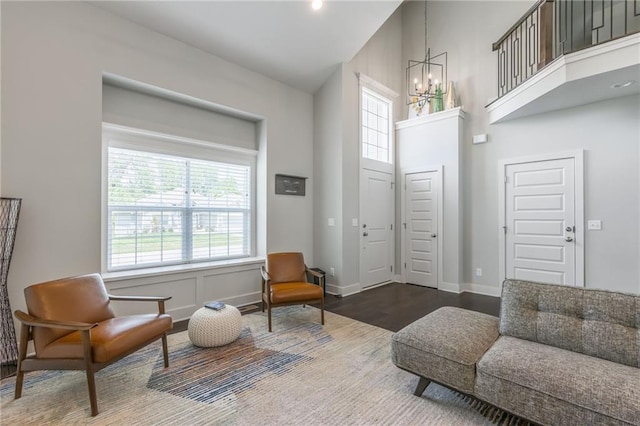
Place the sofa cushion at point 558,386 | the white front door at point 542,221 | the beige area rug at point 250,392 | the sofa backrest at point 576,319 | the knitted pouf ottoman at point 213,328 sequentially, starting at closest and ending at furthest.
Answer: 1. the sofa cushion at point 558,386
2. the sofa backrest at point 576,319
3. the beige area rug at point 250,392
4. the knitted pouf ottoman at point 213,328
5. the white front door at point 542,221

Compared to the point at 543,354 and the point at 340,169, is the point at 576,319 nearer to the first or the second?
the point at 543,354

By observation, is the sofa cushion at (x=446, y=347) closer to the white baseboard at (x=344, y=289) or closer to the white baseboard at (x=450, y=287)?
the white baseboard at (x=344, y=289)

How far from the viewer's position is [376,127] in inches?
213

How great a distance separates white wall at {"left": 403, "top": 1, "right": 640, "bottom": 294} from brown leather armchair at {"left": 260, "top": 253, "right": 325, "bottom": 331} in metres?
2.97

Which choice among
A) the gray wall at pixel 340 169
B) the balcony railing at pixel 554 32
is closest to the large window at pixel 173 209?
the gray wall at pixel 340 169

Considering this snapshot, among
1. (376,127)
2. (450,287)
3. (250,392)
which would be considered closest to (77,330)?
(250,392)

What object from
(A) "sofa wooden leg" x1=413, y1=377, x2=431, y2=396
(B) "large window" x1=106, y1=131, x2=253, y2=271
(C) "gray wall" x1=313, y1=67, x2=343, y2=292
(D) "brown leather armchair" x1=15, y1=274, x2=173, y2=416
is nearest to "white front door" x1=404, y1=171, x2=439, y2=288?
(C) "gray wall" x1=313, y1=67, x2=343, y2=292

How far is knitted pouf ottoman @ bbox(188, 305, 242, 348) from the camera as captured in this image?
8.90 ft

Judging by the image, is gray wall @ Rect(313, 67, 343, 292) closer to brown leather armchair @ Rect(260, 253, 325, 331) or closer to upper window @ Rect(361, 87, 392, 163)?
upper window @ Rect(361, 87, 392, 163)

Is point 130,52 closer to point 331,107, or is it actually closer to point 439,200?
point 331,107

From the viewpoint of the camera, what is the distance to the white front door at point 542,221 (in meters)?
4.04

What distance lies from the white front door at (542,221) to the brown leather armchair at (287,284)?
314cm

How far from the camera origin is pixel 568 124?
13.2 feet

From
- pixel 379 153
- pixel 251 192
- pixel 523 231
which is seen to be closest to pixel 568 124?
pixel 523 231
